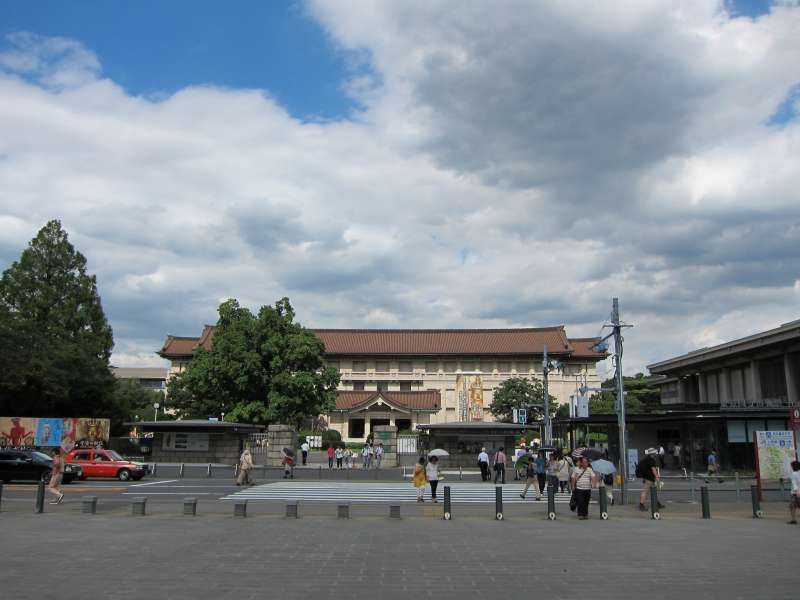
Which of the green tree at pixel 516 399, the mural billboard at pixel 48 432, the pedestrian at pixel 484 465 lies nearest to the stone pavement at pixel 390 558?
the pedestrian at pixel 484 465

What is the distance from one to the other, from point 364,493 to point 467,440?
45.2ft

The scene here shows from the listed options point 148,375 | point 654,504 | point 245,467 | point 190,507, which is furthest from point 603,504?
point 148,375

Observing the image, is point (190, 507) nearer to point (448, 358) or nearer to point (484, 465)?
point (484, 465)

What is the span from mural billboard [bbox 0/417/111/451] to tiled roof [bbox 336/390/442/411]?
98.9ft

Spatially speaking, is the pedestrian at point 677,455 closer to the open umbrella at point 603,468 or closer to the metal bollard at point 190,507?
the open umbrella at point 603,468

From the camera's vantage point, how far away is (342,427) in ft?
236

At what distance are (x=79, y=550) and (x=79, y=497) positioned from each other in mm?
12130

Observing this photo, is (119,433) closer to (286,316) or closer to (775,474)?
(286,316)

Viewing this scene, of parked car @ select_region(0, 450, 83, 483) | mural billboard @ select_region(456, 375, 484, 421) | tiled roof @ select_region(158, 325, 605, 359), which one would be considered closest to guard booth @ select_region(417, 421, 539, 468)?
parked car @ select_region(0, 450, 83, 483)

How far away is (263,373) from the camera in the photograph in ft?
170

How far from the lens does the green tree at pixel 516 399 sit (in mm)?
66312

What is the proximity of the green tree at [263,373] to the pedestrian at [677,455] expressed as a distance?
85.8 ft

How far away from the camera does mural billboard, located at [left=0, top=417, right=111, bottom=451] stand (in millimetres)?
39781

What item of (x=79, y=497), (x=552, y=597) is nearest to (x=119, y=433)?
(x=79, y=497)
